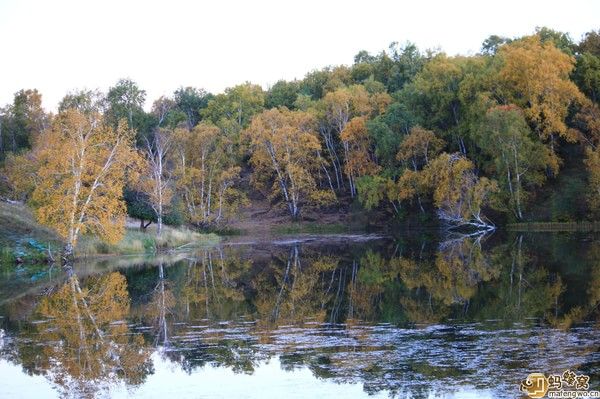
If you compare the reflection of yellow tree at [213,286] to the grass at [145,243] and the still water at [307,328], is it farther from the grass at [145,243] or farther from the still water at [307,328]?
the grass at [145,243]

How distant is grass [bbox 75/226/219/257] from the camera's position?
4350cm

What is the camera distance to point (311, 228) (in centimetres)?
7025

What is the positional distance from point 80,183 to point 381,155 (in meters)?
37.6

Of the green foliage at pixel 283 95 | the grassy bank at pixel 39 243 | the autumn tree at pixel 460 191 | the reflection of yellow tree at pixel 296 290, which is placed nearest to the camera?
the reflection of yellow tree at pixel 296 290

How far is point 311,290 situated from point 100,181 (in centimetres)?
2107

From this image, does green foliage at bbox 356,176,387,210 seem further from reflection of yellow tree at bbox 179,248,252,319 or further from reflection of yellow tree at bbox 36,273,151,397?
reflection of yellow tree at bbox 36,273,151,397

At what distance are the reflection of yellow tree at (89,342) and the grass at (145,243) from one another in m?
16.3

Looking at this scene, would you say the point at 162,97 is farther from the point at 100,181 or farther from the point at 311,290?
the point at 311,290

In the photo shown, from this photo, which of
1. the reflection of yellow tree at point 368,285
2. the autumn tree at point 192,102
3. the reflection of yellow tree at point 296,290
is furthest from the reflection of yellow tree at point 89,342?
the autumn tree at point 192,102

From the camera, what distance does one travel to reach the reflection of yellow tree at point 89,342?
551 inches

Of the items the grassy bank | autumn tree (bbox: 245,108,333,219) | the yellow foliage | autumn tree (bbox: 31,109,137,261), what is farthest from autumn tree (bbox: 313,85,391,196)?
autumn tree (bbox: 31,109,137,261)

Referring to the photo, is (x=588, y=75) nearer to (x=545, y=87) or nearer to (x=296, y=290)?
(x=545, y=87)

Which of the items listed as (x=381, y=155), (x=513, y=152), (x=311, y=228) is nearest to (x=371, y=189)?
(x=381, y=155)

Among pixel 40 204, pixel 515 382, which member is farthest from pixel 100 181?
pixel 515 382
